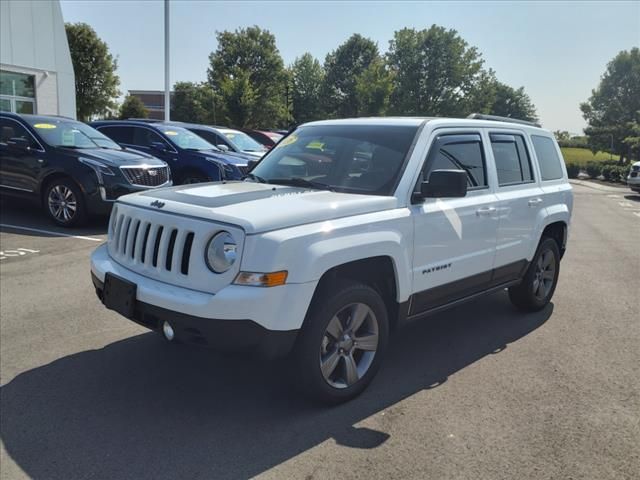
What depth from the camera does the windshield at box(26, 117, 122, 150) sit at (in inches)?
375

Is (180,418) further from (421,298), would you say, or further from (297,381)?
(421,298)

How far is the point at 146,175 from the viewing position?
9.56 metres

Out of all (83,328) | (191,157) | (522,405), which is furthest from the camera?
(191,157)

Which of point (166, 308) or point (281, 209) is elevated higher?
point (281, 209)

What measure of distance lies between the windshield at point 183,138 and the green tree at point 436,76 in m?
58.3

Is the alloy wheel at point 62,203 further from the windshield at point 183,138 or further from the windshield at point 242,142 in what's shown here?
the windshield at point 242,142

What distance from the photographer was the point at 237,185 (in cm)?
434

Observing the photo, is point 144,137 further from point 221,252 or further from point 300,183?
point 221,252

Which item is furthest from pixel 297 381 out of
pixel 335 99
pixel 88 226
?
pixel 335 99

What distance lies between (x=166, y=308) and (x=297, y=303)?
29.4 inches

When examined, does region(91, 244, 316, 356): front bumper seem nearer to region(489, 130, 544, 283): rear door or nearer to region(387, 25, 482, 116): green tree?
region(489, 130, 544, 283): rear door

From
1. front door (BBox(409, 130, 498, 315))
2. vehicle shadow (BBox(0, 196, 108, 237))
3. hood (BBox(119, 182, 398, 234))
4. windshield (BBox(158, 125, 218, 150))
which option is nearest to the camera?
hood (BBox(119, 182, 398, 234))

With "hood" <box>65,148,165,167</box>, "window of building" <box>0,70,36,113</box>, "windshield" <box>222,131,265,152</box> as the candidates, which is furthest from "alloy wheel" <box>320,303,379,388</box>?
"window of building" <box>0,70,36,113</box>

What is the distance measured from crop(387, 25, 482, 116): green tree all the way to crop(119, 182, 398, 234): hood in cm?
6659
